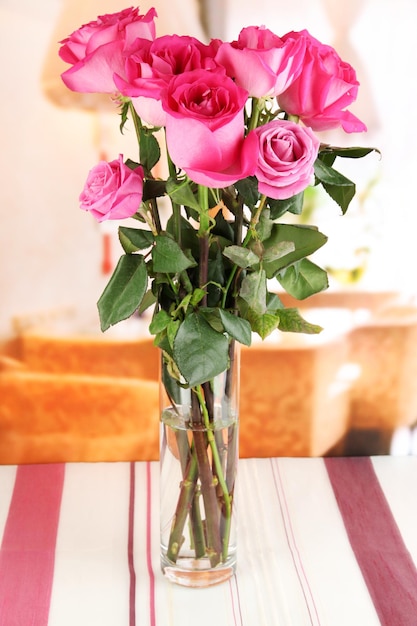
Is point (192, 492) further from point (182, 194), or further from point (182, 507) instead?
point (182, 194)

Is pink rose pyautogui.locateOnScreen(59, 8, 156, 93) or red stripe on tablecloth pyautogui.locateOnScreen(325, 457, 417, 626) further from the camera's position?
red stripe on tablecloth pyautogui.locateOnScreen(325, 457, 417, 626)

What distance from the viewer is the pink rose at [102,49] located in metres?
0.84

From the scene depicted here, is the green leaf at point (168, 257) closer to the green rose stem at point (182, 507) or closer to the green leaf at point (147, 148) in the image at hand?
the green leaf at point (147, 148)

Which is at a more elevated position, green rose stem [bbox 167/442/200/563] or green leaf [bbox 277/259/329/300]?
green leaf [bbox 277/259/329/300]

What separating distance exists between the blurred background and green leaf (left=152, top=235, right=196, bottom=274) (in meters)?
0.34

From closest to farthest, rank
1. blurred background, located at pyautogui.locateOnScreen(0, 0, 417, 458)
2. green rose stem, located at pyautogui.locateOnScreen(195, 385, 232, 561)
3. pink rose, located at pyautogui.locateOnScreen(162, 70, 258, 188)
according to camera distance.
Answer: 1. pink rose, located at pyautogui.locateOnScreen(162, 70, 258, 188)
2. green rose stem, located at pyautogui.locateOnScreen(195, 385, 232, 561)
3. blurred background, located at pyautogui.locateOnScreen(0, 0, 417, 458)

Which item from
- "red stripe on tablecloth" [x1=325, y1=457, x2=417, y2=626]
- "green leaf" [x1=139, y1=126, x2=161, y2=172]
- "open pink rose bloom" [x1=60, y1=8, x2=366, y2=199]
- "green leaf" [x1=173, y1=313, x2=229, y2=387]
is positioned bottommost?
"red stripe on tablecloth" [x1=325, y1=457, x2=417, y2=626]

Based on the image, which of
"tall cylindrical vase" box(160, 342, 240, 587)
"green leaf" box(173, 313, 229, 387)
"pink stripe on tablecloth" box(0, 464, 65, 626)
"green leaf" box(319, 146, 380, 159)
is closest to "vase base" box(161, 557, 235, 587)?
"tall cylindrical vase" box(160, 342, 240, 587)

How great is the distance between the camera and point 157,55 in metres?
0.82

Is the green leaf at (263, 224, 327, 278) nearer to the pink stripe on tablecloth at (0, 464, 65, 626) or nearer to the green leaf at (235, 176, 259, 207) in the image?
the green leaf at (235, 176, 259, 207)

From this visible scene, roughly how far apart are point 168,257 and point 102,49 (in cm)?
21

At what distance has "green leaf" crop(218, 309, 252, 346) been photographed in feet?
2.96

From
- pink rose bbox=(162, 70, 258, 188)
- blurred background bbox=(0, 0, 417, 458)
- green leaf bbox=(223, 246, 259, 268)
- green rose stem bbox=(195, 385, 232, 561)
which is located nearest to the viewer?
pink rose bbox=(162, 70, 258, 188)

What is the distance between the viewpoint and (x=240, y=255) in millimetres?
888
